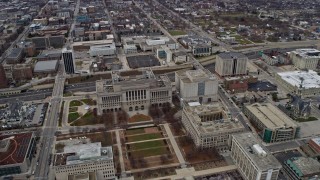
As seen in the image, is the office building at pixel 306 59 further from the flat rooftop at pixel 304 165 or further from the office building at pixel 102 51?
the office building at pixel 102 51

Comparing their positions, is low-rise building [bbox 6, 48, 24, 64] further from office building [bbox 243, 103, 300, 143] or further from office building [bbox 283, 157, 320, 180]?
office building [bbox 283, 157, 320, 180]

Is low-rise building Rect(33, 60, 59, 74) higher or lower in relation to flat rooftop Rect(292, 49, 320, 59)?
lower

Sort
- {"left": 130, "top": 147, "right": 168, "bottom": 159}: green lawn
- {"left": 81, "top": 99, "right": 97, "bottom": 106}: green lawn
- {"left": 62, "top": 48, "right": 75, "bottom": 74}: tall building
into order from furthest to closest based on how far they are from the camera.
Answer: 1. {"left": 62, "top": 48, "right": 75, "bottom": 74}: tall building
2. {"left": 81, "top": 99, "right": 97, "bottom": 106}: green lawn
3. {"left": 130, "top": 147, "right": 168, "bottom": 159}: green lawn

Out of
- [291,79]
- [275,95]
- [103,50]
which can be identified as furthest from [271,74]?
[103,50]

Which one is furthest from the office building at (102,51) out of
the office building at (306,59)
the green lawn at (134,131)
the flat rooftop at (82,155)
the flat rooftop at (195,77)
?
the office building at (306,59)

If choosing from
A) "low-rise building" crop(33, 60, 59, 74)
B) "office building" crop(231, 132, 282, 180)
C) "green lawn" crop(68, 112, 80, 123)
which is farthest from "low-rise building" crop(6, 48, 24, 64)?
"office building" crop(231, 132, 282, 180)

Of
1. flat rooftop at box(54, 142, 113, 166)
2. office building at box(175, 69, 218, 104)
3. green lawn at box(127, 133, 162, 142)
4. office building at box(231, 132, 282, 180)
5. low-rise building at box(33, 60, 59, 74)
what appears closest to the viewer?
office building at box(231, 132, 282, 180)

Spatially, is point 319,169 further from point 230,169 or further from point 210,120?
point 210,120
